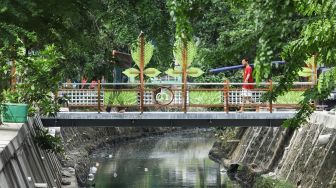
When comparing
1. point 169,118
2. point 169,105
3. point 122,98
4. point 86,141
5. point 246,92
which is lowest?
point 86,141

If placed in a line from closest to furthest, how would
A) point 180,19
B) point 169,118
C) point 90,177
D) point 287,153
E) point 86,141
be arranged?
1. point 180,19
2. point 169,118
3. point 287,153
4. point 90,177
5. point 86,141

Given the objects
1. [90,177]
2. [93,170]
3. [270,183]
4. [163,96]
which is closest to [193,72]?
[163,96]

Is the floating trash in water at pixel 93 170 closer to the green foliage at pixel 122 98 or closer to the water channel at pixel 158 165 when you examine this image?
the water channel at pixel 158 165

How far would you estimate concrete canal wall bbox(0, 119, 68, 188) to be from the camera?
14156 millimetres

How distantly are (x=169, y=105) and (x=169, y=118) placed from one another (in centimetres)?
62

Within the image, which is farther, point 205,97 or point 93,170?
point 93,170

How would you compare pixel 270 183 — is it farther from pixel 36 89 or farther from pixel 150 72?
pixel 36 89

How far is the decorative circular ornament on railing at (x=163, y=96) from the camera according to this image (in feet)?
78.2

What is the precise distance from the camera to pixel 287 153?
28.3m

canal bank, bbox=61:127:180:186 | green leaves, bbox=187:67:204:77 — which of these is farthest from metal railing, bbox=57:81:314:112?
canal bank, bbox=61:127:180:186

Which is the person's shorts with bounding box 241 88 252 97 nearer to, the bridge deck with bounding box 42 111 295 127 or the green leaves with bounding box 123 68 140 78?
the bridge deck with bounding box 42 111 295 127

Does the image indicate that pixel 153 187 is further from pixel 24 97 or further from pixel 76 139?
pixel 76 139

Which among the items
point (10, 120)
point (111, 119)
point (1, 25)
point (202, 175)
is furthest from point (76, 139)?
point (1, 25)

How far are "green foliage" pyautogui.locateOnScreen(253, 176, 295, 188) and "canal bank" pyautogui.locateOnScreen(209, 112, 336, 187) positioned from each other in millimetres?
261
